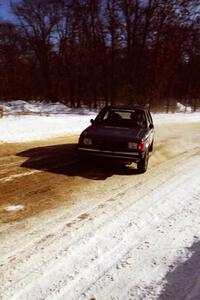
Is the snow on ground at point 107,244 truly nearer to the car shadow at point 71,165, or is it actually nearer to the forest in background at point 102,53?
the car shadow at point 71,165

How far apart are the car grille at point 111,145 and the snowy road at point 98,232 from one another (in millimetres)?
621

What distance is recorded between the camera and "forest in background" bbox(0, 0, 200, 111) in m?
26.2

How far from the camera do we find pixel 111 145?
26.6 feet

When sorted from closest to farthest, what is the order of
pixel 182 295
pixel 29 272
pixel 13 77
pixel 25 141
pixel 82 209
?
pixel 182 295, pixel 29 272, pixel 82 209, pixel 25 141, pixel 13 77

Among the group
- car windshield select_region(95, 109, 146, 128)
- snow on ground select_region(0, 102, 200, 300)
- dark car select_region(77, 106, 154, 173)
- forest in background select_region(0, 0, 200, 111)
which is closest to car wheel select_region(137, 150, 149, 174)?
dark car select_region(77, 106, 154, 173)

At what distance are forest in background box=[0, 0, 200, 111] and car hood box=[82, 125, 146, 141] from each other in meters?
17.3

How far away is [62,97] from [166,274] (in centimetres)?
3223

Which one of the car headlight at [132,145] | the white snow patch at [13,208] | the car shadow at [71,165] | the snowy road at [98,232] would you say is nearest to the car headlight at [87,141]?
the car shadow at [71,165]

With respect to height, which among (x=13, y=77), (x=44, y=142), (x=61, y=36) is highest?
(x=61, y=36)

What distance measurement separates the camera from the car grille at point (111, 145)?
8070mm

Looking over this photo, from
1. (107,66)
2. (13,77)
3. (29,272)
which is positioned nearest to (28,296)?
(29,272)

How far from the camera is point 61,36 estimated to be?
33.2 metres

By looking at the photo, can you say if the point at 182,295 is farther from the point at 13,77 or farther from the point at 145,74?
the point at 13,77

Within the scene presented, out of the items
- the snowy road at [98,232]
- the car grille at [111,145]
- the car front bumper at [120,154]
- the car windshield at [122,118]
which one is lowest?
the snowy road at [98,232]
